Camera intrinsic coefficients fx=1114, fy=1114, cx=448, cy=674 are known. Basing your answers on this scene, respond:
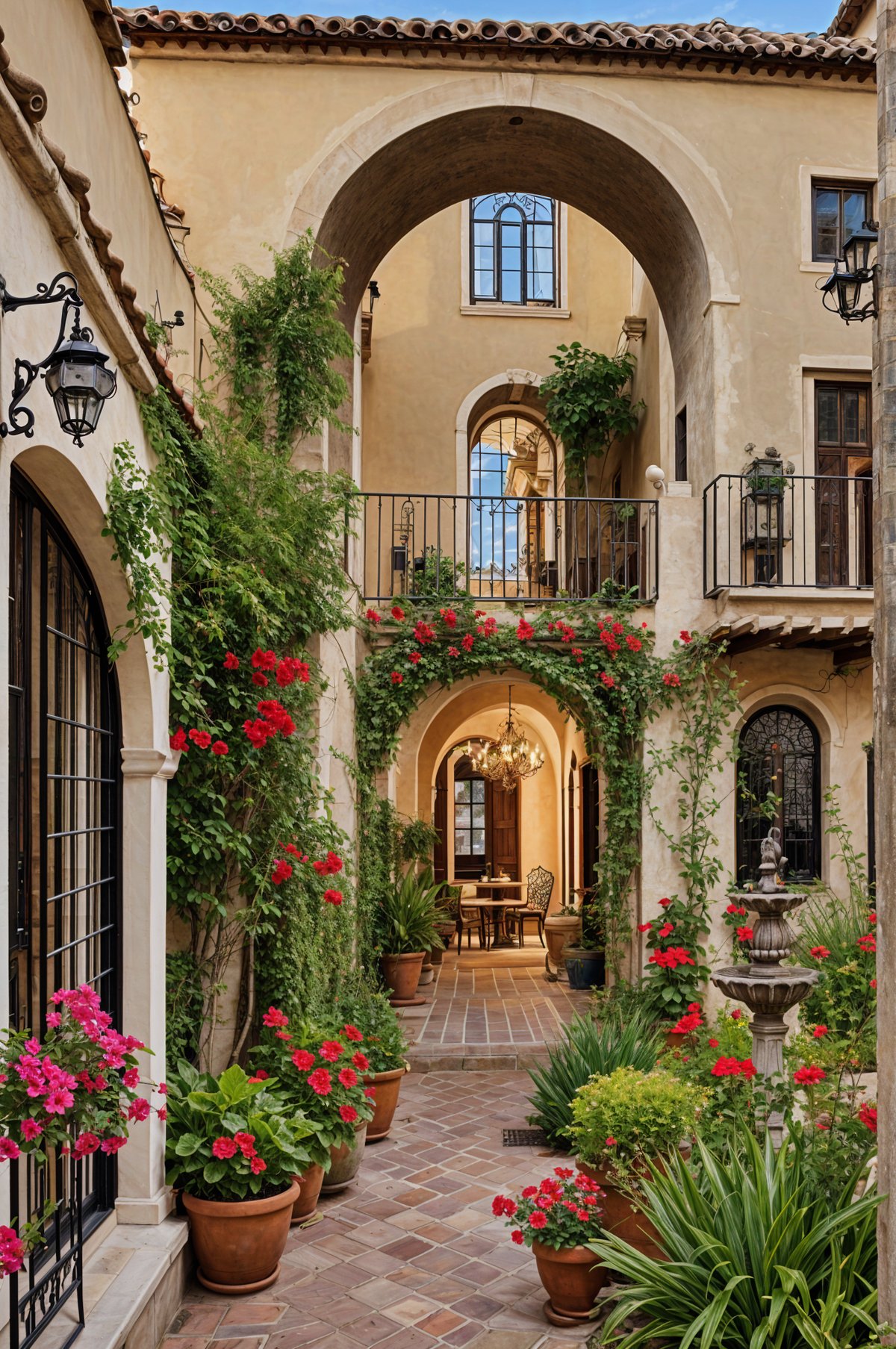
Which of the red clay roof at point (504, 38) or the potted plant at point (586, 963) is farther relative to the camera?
the potted plant at point (586, 963)

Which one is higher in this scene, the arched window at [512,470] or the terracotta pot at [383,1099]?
the arched window at [512,470]

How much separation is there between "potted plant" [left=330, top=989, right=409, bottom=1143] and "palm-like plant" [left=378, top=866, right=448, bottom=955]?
3868 millimetres

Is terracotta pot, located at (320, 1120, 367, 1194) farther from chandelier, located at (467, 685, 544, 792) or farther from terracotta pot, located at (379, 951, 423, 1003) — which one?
chandelier, located at (467, 685, 544, 792)

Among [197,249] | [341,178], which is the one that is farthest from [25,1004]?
[341,178]

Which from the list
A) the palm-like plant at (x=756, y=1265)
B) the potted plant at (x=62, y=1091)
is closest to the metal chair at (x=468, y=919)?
the palm-like plant at (x=756, y=1265)

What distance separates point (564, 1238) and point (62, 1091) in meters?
2.77

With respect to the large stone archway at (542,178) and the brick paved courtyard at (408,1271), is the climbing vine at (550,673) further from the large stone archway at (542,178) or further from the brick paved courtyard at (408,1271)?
the brick paved courtyard at (408,1271)

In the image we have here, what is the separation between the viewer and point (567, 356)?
540 inches

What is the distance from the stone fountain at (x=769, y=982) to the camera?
5484 millimetres

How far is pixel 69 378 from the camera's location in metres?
3.29

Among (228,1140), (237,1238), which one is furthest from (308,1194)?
(228,1140)

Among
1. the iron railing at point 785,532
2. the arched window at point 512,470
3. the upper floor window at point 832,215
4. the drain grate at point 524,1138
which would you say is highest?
the upper floor window at point 832,215

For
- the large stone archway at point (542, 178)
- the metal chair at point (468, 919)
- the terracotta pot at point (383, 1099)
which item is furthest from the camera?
the metal chair at point (468, 919)

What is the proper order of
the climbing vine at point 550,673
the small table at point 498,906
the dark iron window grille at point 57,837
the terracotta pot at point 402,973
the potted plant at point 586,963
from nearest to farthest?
the dark iron window grille at point 57,837 → the climbing vine at point 550,673 → the terracotta pot at point 402,973 → the potted plant at point 586,963 → the small table at point 498,906
